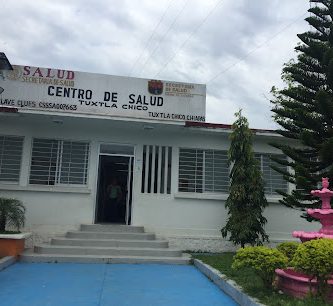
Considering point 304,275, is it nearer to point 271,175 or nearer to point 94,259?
point 94,259

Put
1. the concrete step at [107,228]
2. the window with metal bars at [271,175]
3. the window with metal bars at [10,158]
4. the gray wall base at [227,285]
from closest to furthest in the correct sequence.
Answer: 1. the gray wall base at [227,285]
2. the concrete step at [107,228]
3. the window with metal bars at [10,158]
4. the window with metal bars at [271,175]

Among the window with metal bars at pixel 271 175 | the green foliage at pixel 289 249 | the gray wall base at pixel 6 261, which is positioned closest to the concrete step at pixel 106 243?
the gray wall base at pixel 6 261

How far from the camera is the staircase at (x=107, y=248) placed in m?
8.90

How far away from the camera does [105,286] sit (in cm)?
673

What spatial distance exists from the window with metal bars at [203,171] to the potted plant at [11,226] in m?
4.06

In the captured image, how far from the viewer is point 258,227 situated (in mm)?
9945

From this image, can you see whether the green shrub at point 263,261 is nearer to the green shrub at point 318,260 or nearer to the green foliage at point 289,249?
the green shrub at point 318,260

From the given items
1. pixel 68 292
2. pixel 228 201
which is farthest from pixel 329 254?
pixel 228 201

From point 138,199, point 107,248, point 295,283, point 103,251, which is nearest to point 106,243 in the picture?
point 107,248

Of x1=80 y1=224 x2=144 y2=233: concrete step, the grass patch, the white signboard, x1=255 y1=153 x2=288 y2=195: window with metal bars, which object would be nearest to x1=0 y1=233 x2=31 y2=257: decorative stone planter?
x1=80 y1=224 x2=144 y2=233: concrete step

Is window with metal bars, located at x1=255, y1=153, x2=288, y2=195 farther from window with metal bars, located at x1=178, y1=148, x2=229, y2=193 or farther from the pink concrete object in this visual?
the pink concrete object

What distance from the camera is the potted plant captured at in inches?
348

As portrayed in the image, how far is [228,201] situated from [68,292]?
505 centimetres

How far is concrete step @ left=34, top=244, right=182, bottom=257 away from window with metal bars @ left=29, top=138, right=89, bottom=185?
1944mm
